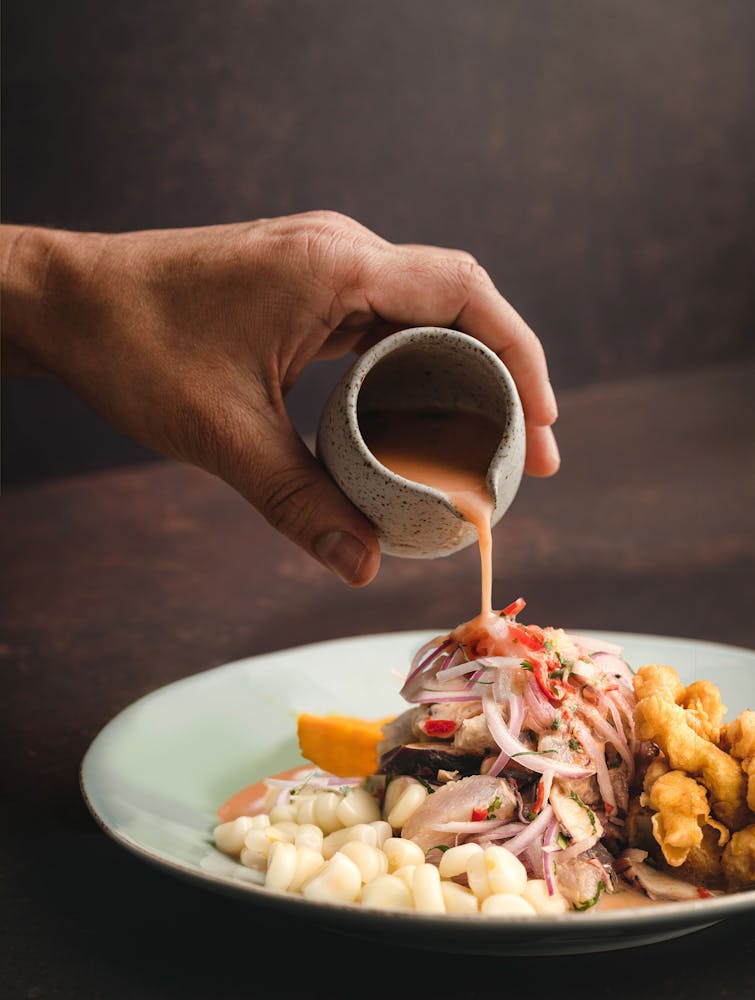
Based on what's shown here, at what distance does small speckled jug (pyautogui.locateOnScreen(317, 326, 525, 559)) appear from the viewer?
5.48 feet

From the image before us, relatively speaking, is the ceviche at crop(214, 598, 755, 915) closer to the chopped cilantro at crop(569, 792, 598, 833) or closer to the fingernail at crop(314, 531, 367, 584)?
the chopped cilantro at crop(569, 792, 598, 833)

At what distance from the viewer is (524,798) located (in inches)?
65.0

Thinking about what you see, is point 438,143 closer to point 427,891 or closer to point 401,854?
point 401,854

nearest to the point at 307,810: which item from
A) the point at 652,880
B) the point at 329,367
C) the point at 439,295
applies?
the point at 652,880

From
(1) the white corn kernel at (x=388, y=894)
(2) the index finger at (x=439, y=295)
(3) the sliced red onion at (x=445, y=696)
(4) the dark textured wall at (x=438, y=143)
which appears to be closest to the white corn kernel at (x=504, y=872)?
(1) the white corn kernel at (x=388, y=894)

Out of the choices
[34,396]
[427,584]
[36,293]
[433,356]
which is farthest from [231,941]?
[34,396]

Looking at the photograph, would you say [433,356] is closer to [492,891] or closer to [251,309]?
[251,309]

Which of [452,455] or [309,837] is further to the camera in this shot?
[452,455]

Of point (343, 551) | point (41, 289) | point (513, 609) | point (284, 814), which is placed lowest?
point (284, 814)

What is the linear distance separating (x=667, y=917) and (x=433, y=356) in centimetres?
91

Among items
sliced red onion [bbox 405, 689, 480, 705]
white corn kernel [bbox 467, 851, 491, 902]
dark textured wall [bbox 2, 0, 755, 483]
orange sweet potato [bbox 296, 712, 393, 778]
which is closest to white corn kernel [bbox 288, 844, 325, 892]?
white corn kernel [bbox 467, 851, 491, 902]

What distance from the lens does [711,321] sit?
21.5 feet

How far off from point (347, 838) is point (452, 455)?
1.99ft

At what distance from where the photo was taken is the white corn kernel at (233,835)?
1.67 meters
